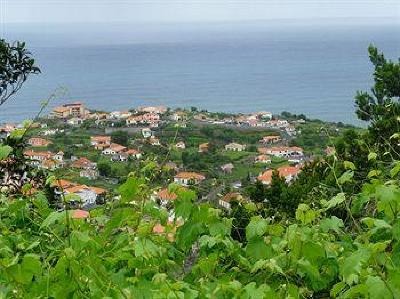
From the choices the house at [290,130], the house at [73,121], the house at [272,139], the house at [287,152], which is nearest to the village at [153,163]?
the house at [73,121]

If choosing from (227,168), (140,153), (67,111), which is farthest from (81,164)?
(67,111)

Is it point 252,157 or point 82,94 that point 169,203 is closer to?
point 252,157

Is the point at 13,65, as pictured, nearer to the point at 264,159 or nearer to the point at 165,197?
the point at 165,197

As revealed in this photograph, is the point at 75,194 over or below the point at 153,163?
below

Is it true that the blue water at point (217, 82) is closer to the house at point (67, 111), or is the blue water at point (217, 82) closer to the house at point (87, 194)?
the house at point (67, 111)

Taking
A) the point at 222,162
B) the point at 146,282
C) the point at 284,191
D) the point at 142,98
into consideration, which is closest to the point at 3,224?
the point at 146,282

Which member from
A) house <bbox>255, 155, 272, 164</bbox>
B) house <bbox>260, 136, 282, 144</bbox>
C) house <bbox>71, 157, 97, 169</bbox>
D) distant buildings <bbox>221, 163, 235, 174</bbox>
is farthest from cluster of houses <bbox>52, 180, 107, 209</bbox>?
house <bbox>260, 136, 282, 144</bbox>
